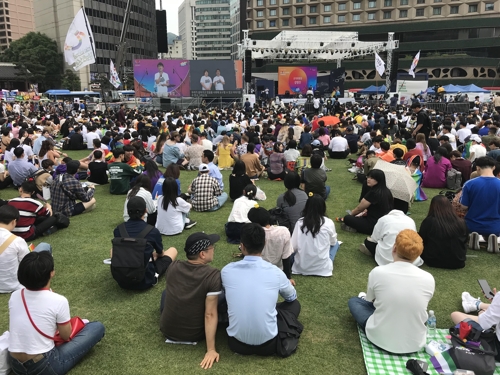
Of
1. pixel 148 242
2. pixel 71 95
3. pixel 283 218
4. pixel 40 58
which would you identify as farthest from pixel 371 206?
pixel 40 58

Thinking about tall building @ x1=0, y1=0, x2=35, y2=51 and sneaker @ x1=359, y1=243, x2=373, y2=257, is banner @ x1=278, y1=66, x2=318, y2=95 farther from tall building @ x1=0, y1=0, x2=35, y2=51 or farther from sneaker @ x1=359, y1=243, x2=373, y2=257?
tall building @ x1=0, y1=0, x2=35, y2=51

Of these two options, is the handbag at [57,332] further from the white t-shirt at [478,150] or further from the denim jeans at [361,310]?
the white t-shirt at [478,150]

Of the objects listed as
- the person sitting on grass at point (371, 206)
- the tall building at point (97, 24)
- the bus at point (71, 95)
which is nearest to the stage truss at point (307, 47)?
the bus at point (71, 95)

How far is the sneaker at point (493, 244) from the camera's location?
18.6 feet

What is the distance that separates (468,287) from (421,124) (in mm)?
6789

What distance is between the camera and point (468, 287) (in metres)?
4.78

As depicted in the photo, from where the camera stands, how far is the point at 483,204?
563 cm

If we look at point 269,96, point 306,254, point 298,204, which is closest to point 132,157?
point 298,204

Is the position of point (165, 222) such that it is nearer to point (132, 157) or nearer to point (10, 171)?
point (132, 157)

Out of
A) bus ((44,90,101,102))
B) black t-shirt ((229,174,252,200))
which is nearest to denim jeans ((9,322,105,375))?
black t-shirt ((229,174,252,200))

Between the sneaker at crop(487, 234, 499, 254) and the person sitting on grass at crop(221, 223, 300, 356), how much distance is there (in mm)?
3868

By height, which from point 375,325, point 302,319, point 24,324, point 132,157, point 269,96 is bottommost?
point 302,319

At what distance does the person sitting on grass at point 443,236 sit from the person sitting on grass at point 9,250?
16.1 ft

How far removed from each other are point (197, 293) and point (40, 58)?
244ft
